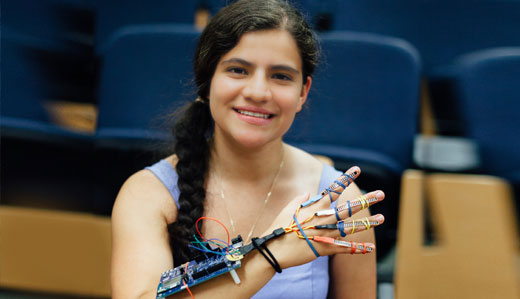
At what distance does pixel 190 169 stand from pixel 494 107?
14.6 inches

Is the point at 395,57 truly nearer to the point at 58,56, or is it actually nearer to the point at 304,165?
the point at 304,165

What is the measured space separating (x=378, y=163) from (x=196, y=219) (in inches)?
8.5

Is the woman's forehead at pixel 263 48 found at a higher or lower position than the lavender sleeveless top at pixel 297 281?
higher

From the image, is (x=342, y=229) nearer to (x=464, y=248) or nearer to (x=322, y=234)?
(x=322, y=234)

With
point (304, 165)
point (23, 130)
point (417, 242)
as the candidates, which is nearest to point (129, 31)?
point (23, 130)

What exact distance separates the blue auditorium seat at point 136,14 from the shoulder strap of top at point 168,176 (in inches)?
16.1

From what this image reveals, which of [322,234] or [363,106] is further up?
[363,106]

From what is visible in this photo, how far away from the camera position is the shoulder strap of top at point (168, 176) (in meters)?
0.45

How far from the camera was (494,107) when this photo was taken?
0.57 m

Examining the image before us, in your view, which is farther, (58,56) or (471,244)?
(58,56)

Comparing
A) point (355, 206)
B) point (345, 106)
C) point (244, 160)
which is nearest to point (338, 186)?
point (355, 206)

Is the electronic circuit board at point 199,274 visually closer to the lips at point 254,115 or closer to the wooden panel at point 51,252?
the lips at point 254,115

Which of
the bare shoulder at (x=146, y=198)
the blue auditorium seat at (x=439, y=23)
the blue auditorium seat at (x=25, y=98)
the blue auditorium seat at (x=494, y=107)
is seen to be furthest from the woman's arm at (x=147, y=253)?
the blue auditorium seat at (x=439, y=23)

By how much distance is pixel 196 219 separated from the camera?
436mm
